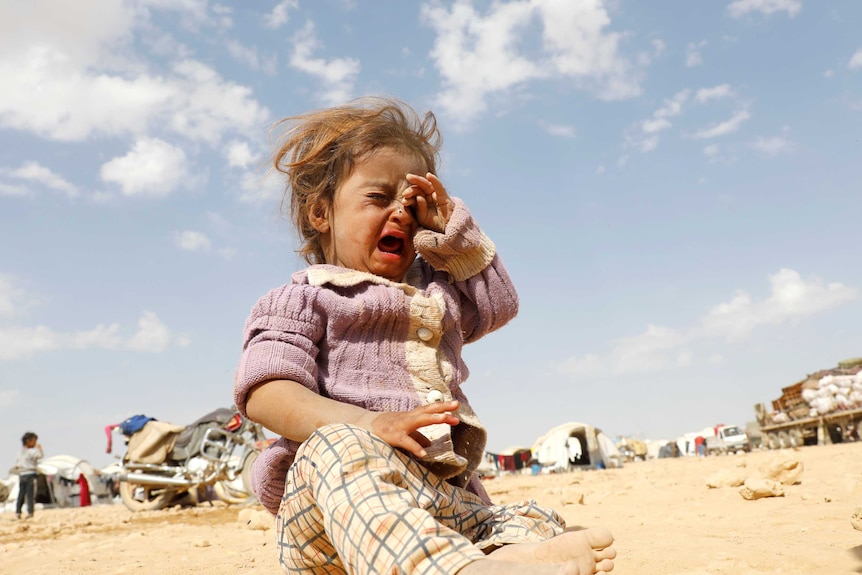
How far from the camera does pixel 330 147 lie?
2176mm

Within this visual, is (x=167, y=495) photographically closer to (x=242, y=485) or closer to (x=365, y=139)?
(x=242, y=485)

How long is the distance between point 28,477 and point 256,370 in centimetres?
1264

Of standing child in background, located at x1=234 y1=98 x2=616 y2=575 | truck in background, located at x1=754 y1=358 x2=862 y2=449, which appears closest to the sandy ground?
standing child in background, located at x1=234 y1=98 x2=616 y2=575

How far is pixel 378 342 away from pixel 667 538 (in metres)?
2.09

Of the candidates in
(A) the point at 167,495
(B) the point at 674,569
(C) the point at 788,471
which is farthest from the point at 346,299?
(A) the point at 167,495

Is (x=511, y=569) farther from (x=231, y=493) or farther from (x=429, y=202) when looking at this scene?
(x=231, y=493)

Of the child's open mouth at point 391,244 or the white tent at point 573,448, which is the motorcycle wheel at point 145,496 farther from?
the white tent at point 573,448

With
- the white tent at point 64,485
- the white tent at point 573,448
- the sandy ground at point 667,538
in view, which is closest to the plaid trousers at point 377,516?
the sandy ground at point 667,538

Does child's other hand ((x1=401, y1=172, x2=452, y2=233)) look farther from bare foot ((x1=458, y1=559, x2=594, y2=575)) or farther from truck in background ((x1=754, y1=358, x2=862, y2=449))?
truck in background ((x1=754, y1=358, x2=862, y2=449))

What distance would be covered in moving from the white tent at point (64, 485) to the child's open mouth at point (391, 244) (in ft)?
60.0

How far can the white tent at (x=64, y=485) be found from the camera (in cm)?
1767

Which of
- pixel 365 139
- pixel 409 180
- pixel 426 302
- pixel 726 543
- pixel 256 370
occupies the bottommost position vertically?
pixel 726 543

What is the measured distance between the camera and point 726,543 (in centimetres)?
290

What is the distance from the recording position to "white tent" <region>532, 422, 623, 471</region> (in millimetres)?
21808
